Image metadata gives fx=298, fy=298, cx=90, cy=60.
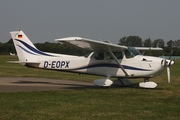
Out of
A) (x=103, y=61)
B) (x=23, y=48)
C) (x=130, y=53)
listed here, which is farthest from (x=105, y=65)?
(x=23, y=48)

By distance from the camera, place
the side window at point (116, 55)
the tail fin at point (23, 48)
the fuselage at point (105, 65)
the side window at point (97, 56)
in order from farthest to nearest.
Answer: the tail fin at point (23, 48)
the side window at point (97, 56)
the side window at point (116, 55)
the fuselage at point (105, 65)

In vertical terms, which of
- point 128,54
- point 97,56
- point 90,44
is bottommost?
point 97,56

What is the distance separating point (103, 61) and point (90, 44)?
1.78 m

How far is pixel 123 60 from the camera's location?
1424cm

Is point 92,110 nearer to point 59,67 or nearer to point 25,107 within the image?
point 25,107

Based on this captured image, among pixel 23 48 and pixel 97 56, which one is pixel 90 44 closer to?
pixel 97 56

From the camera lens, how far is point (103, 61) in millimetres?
14711

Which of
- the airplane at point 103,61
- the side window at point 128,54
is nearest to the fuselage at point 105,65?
the airplane at point 103,61

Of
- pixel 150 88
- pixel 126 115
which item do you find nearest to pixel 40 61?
pixel 150 88

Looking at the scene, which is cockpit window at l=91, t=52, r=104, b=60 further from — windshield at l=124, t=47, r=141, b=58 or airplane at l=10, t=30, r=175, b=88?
windshield at l=124, t=47, r=141, b=58

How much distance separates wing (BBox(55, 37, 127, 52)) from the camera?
39.6 feet

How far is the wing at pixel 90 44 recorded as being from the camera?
39.6 feet

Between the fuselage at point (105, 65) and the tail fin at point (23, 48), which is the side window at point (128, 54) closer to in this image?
the fuselage at point (105, 65)

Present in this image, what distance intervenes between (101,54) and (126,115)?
7.78 meters
